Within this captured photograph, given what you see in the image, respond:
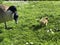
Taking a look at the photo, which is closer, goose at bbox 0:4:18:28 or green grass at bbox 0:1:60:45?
green grass at bbox 0:1:60:45

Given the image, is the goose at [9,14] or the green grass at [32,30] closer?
the green grass at [32,30]

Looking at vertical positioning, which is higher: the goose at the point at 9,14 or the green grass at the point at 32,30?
the goose at the point at 9,14

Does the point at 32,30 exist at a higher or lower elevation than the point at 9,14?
lower

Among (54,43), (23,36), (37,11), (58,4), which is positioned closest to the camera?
(54,43)

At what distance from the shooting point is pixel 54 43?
7.88 m

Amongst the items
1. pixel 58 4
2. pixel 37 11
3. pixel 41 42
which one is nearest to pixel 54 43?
pixel 41 42

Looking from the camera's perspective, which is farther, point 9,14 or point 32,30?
point 32,30

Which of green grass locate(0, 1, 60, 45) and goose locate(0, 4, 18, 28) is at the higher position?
goose locate(0, 4, 18, 28)

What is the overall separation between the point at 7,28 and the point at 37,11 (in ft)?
8.97

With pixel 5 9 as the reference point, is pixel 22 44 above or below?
below

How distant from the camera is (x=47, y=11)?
37.5 ft

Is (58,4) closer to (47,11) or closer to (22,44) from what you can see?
(47,11)

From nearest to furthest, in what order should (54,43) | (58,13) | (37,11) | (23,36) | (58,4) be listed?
(54,43), (23,36), (58,13), (37,11), (58,4)

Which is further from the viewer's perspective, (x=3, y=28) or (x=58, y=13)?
(x=58, y=13)
